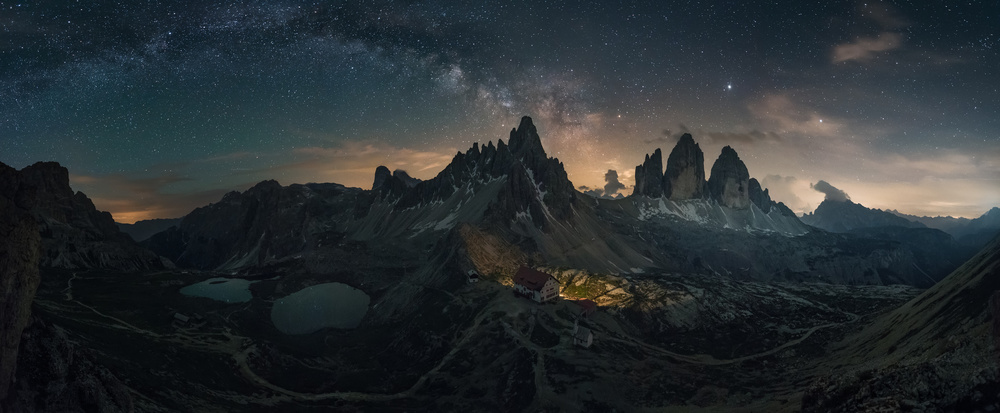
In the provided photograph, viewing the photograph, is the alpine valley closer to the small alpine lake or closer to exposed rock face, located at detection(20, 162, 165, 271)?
the small alpine lake

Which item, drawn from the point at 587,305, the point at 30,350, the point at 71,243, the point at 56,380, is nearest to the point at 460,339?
the point at 587,305

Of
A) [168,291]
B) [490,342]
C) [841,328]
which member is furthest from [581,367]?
[168,291]

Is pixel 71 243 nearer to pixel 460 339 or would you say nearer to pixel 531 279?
pixel 460 339

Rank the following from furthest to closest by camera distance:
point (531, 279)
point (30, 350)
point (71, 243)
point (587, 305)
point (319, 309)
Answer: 1. point (71, 243)
2. point (319, 309)
3. point (531, 279)
4. point (587, 305)
5. point (30, 350)

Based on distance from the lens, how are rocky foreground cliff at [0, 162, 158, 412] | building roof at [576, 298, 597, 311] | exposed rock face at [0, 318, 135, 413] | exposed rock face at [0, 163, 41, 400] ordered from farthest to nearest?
1. building roof at [576, 298, 597, 311]
2. exposed rock face at [0, 318, 135, 413]
3. rocky foreground cliff at [0, 162, 158, 412]
4. exposed rock face at [0, 163, 41, 400]

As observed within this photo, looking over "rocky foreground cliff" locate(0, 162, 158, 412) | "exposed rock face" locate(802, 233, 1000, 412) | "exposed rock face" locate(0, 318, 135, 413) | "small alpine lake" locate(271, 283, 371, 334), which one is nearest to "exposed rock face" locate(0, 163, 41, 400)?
"rocky foreground cliff" locate(0, 162, 158, 412)

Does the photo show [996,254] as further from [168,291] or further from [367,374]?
[168,291]

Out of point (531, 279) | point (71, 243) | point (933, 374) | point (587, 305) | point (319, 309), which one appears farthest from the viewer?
point (71, 243)
